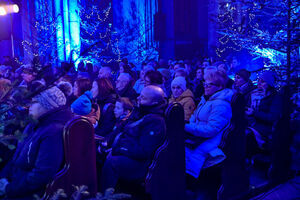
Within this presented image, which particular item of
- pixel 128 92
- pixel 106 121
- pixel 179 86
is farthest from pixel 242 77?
pixel 106 121

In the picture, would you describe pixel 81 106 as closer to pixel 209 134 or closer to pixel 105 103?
pixel 105 103

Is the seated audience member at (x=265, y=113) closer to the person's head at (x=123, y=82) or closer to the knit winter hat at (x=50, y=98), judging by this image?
the person's head at (x=123, y=82)

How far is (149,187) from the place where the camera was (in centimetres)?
299

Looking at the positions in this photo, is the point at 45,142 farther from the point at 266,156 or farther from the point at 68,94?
the point at 266,156

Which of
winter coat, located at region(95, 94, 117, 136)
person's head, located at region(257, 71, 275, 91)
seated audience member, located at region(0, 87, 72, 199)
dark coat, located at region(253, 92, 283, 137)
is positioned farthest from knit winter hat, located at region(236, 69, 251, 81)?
seated audience member, located at region(0, 87, 72, 199)

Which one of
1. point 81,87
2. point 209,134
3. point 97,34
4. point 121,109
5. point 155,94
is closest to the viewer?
point 155,94

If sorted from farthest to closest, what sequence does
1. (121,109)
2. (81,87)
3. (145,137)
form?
(81,87), (121,109), (145,137)

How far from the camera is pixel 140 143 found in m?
3.21

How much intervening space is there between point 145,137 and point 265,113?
2.53m

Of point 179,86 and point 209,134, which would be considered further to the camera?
point 179,86

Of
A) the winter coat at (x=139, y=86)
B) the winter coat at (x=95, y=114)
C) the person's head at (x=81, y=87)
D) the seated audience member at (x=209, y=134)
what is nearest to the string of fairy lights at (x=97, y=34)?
the winter coat at (x=139, y=86)

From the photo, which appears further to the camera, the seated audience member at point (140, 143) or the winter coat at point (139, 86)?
the winter coat at point (139, 86)

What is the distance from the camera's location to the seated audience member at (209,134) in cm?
359

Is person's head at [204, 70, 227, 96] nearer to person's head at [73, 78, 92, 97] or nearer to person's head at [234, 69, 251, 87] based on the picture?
person's head at [73, 78, 92, 97]
